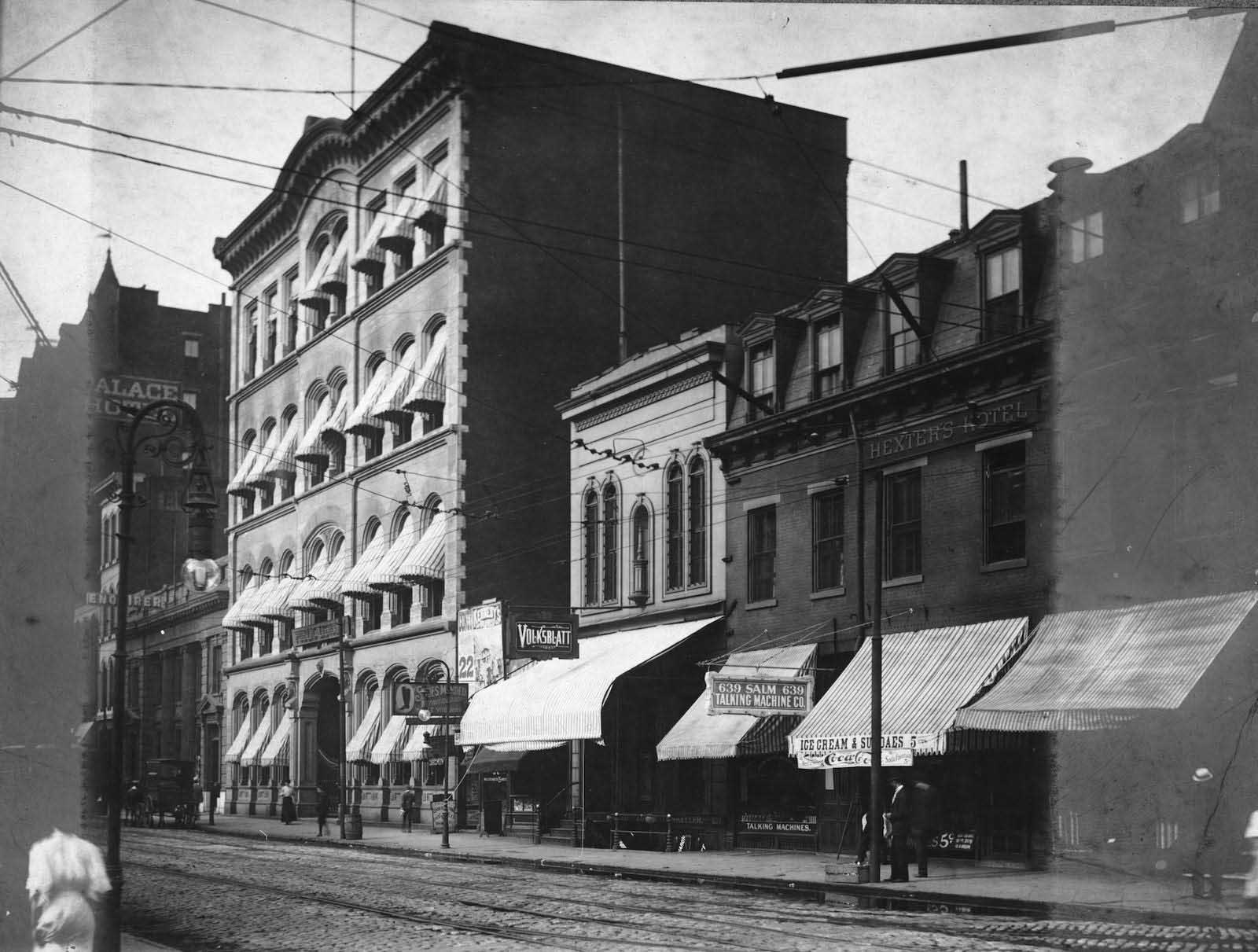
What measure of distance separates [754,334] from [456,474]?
15.8 metres

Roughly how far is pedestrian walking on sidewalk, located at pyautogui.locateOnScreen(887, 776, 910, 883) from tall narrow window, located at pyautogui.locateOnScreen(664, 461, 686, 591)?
12618 millimetres

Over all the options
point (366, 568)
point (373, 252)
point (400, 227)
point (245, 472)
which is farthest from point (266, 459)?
point (400, 227)

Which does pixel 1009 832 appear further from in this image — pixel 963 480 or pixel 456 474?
pixel 456 474

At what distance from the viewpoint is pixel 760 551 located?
33406 millimetres

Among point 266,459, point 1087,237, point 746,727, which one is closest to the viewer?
point 1087,237

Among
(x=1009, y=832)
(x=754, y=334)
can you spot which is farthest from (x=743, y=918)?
(x=754, y=334)

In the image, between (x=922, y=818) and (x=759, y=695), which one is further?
(x=759, y=695)

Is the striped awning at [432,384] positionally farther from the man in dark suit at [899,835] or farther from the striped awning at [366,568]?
the man in dark suit at [899,835]

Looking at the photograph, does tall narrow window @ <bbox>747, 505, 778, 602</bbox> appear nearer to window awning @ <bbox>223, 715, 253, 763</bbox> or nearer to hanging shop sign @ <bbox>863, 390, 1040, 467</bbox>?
hanging shop sign @ <bbox>863, 390, 1040, 467</bbox>

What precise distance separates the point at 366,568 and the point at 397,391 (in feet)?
20.9

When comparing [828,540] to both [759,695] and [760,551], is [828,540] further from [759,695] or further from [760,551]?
[759,695]

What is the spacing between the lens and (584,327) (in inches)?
1884

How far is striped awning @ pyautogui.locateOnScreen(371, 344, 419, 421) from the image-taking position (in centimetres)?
4981

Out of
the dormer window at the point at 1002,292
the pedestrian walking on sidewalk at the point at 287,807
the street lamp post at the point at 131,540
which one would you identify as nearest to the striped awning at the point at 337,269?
the pedestrian walking on sidewalk at the point at 287,807
